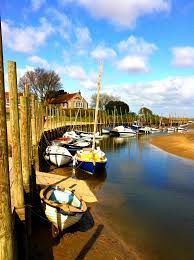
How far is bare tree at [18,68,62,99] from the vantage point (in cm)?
7300

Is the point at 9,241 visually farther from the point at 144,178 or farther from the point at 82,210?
the point at 144,178

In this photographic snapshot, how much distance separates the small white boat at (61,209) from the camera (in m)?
8.61

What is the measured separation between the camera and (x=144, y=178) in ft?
62.0

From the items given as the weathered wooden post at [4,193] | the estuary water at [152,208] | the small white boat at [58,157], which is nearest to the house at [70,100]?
the estuary water at [152,208]

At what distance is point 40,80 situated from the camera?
72.9 metres

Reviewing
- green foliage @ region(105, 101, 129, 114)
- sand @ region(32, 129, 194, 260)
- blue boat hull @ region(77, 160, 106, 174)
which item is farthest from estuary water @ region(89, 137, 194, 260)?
green foliage @ region(105, 101, 129, 114)

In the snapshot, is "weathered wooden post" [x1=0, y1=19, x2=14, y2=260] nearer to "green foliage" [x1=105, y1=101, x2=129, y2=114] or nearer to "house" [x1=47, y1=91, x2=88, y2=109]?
"house" [x1=47, y1=91, x2=88, y2=109]

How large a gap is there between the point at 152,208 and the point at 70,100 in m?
68.2

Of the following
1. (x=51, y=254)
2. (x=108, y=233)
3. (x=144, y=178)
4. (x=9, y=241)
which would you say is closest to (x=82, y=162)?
(x=144, y=178)

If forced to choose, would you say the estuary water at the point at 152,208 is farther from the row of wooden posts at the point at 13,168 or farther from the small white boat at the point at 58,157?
the row of wooden posts at the point at 13,168

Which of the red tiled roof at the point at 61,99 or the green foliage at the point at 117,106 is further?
the green foliage at the point at 117,106

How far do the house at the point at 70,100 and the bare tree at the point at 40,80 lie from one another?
4.99 metres

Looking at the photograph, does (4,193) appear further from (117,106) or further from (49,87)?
(117,106)

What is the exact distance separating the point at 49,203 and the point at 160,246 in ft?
13.1
